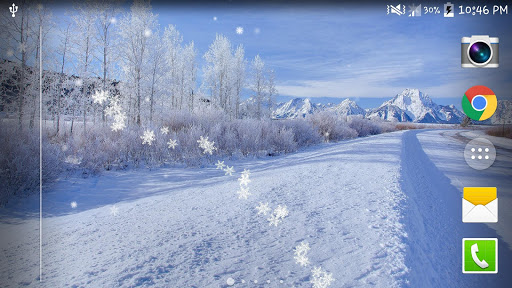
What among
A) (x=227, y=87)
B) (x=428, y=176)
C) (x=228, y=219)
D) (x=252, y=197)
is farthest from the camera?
(x=227, y=87)

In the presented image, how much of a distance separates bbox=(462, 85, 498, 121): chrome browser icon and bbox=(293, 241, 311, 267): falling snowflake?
124cm

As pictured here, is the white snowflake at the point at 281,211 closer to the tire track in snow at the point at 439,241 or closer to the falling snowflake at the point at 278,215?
the falling snowflake at the point at 278,215

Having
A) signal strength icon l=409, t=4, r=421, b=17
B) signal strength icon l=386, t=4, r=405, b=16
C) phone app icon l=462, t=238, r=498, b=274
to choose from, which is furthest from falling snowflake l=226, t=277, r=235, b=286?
signal strength icon l=409, t=4, r=421, b=17

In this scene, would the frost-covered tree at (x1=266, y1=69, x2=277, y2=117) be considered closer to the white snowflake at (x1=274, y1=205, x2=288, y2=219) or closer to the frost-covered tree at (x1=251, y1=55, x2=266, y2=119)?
the frost-covered tree at (x1=251, y1=55, x2=266, y2=119)

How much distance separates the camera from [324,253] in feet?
3.15

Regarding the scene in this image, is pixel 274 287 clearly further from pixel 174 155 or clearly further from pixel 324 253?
pixel 174 155

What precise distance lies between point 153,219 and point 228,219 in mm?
458

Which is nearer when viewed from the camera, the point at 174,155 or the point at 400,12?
the point at 400,12

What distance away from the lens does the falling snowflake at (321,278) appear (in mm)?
783

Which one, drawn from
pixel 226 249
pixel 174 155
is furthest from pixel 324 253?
pixel 174 155

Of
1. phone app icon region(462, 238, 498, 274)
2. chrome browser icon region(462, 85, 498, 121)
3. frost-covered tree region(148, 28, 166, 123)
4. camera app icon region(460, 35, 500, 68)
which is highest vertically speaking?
frost-covered tree region(148, 28, 166, 123)

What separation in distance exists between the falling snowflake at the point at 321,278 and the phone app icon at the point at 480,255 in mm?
701

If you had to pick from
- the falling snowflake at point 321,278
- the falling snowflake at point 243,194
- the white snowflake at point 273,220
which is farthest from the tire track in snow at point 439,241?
the falling snowflake at point 243,194

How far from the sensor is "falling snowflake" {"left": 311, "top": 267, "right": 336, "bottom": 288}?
2.57 ft
